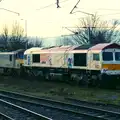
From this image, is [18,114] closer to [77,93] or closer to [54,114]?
[54,114]

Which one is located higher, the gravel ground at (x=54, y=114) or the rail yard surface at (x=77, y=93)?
the rail yard surface at (x=77, y=93)

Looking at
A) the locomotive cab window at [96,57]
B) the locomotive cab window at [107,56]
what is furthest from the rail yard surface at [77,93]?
the locomotive cab window at [107,56]

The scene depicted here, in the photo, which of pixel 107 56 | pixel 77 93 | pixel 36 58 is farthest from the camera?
pixel 36 58

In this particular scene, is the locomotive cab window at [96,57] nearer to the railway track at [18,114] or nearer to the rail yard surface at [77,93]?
the rail yard surface at [77,93]

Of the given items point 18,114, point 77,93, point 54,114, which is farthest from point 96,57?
point 18,114

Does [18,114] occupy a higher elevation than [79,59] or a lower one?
lower

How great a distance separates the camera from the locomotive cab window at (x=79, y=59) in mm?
34906

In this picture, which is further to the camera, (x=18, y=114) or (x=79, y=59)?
(x=79, y=59)

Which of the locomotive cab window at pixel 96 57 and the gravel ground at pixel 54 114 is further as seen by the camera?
the locomotive cab window at pixel 96 57

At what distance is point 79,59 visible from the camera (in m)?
35.6

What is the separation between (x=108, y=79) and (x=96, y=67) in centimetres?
158

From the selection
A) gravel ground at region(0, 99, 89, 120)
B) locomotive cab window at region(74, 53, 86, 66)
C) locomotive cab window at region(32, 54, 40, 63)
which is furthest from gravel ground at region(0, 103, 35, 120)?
locomotive cab window at region(32, 54, 40, 63)

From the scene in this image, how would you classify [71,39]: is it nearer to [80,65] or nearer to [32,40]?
[32,40]

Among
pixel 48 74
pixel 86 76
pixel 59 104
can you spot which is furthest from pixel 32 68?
pixel 59 104
